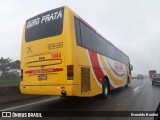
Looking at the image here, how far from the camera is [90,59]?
10.1 m

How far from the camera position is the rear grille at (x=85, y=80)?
8.88 metres

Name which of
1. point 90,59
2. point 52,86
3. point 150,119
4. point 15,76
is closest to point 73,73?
point 52,86

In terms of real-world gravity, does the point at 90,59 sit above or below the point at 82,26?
below

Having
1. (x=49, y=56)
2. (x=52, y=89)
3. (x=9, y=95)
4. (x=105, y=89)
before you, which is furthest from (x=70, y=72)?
(x=9, y=95)

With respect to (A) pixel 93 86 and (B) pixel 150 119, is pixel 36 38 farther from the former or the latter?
(B) pixel 150 119

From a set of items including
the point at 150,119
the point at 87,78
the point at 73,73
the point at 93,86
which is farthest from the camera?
the point at 93,86

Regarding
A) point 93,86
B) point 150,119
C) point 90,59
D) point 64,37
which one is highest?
point 64,37

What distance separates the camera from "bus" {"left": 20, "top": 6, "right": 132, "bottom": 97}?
8312 millimetres

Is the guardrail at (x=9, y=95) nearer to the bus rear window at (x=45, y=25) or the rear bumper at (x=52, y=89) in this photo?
the rear bumper at (x=52, y=89)

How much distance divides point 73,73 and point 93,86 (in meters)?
2.17

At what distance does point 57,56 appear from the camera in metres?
8.53

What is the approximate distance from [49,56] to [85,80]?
5.93 feet

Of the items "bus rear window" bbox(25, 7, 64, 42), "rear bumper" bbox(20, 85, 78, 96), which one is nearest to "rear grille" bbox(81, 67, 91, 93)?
"rear bumper" bbox(20, 85, 78, 96)

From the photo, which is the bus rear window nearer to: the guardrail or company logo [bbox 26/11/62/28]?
company logo [bbox 26/11/62/28]
